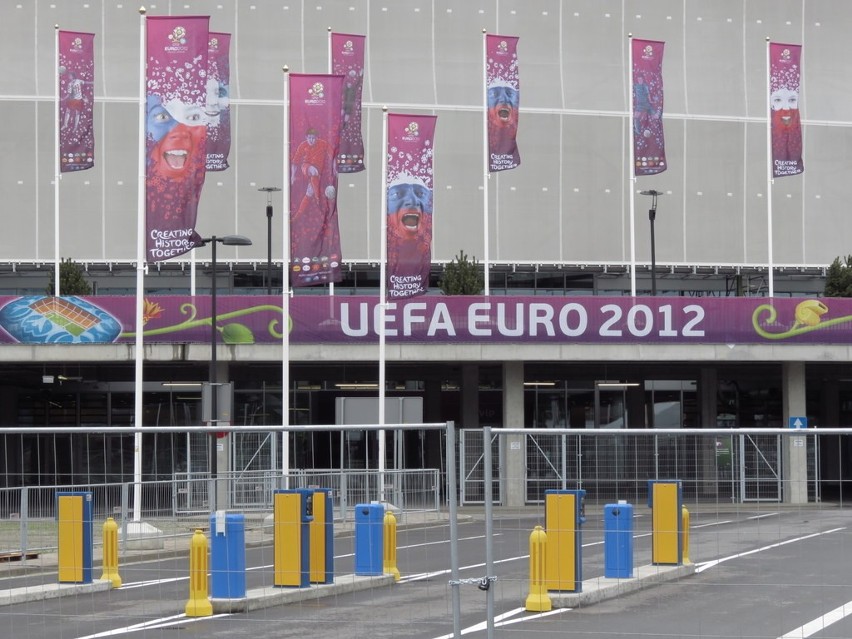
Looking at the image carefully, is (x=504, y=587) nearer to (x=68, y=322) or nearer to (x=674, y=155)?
(x=68, y=322)

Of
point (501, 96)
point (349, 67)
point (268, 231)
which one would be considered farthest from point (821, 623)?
point (268, 231)

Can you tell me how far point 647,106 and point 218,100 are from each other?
1200 cm

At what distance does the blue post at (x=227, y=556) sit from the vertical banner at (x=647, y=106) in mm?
27895

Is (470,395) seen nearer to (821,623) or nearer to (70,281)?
(70,281)

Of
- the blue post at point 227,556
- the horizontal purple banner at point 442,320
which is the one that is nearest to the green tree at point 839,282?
the horizontal purple banner at point 442,320

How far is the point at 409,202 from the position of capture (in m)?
32.8

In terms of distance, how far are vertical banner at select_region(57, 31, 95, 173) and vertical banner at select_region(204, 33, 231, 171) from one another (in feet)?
9.94

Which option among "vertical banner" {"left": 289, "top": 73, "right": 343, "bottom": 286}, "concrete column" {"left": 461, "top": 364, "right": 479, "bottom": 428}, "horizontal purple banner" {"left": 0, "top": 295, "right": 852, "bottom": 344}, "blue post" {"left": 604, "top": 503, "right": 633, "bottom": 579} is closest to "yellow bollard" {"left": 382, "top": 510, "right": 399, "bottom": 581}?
"blue post" {"left": 604, "top": 503, "right": 633, "bottom": 579}

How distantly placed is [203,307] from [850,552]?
27.5m

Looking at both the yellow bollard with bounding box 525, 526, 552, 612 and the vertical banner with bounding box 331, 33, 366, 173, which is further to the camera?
the vertical banner with bounding box 331, 33, 366, 173

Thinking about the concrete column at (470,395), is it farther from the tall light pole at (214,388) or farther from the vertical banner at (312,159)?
the vertical banner at (312,159)

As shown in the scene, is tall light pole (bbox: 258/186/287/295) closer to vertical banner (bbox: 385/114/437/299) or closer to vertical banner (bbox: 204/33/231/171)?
vertical banner (bbox: 204/33/231/171)

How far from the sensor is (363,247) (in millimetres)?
49875

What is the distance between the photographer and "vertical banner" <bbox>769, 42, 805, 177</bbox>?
3750cm
